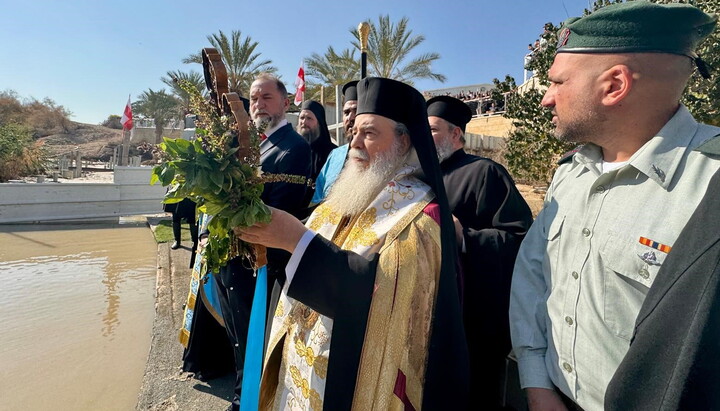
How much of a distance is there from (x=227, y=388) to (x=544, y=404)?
2.65m

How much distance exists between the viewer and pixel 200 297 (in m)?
3.26

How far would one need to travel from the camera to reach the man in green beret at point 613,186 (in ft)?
3.83

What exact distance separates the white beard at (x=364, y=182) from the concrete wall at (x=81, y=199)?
9108mm

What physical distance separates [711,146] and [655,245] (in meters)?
0.31

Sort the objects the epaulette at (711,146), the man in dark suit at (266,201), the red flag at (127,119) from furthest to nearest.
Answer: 1. the red flag at (127,119)
2. the man in dark suit at (266,201)
3. the epaulette at (711,146)

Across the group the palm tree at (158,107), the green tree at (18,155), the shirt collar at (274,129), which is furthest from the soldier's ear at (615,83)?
the palm tree at (158,107)

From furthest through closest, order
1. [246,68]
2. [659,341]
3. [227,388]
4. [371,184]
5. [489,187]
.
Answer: [246,68], [227,388], [489,187], [371,184], [659,341]

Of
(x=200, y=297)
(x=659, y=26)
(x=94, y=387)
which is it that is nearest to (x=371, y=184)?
(x=659, y=26)

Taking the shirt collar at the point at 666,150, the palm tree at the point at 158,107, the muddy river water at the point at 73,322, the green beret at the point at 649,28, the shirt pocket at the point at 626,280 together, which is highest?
the palm tree at the point at 158,107

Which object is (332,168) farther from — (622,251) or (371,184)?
(622,251)

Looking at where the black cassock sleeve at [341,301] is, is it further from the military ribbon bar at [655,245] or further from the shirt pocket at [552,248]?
the military ribbon bar at [655,245]

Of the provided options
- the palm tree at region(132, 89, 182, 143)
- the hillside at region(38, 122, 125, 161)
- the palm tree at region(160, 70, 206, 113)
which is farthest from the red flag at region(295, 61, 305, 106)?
the hillside at region(38, 122, 125, 161)

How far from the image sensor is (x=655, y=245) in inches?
44.7

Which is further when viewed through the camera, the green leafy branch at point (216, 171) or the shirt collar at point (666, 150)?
the green leafy branch at point (216, 171)
